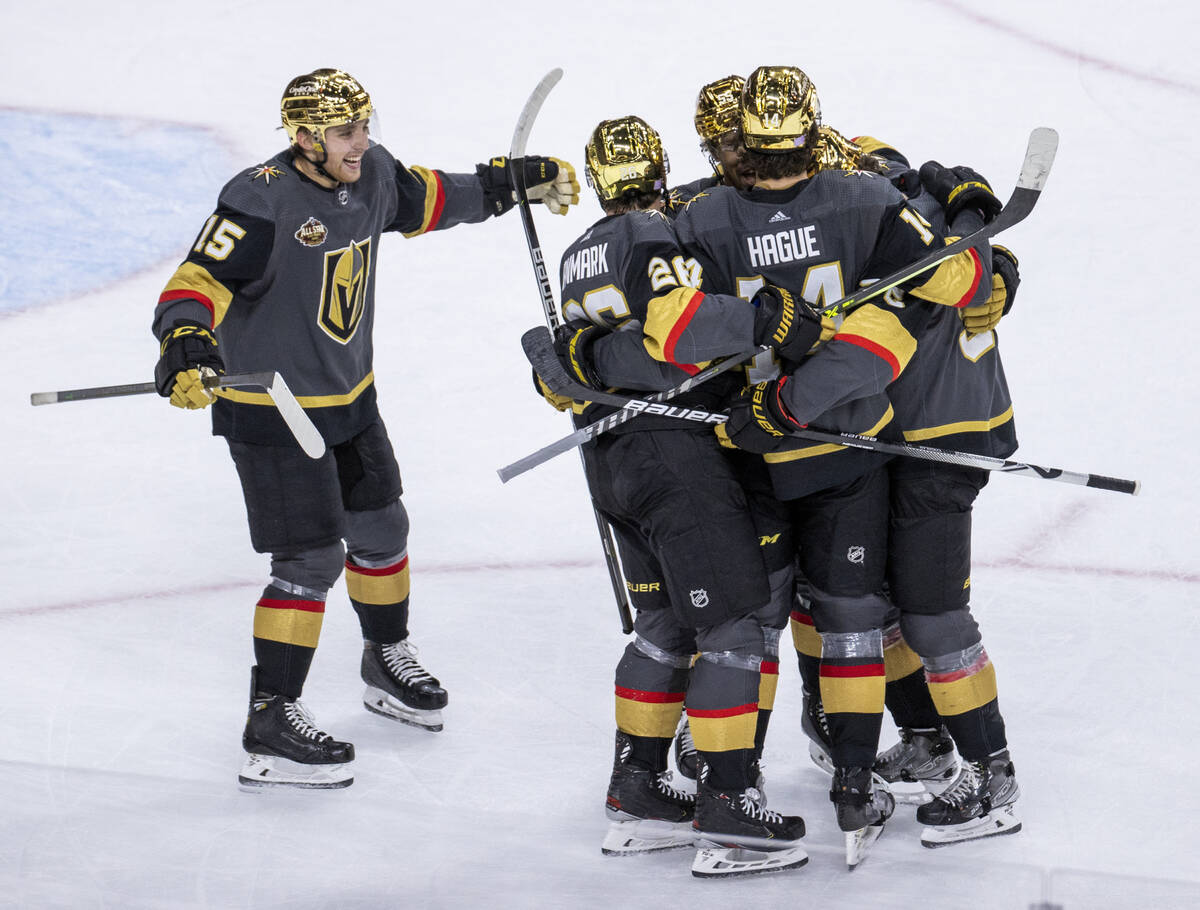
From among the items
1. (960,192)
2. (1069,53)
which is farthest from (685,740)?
(1069,53)

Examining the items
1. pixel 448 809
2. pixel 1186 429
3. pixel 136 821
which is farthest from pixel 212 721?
pixel 1186 429

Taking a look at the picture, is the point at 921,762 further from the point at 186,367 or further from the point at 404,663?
the point at 186,367

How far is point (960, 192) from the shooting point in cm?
261

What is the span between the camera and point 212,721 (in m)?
3.29

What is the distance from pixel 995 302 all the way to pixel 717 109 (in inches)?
26.4

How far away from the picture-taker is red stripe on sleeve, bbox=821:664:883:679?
103 inches

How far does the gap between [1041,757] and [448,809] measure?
48.1 inches

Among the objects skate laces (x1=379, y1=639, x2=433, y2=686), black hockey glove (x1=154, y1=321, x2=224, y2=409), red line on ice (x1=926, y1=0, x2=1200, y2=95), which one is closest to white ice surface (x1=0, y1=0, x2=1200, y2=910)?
red line on ice (x1=926, y1=0, x2=1200, y2=95)

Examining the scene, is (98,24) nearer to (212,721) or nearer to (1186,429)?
(212,721)

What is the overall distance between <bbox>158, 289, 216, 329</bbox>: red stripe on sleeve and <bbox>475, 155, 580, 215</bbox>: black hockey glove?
793 millimetres

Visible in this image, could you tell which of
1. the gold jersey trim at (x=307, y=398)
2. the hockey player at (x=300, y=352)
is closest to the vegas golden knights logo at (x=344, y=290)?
the hockey player at (x=300, y=352)

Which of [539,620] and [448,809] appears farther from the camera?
[539,620]

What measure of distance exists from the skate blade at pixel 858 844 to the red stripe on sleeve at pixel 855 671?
0.90ft

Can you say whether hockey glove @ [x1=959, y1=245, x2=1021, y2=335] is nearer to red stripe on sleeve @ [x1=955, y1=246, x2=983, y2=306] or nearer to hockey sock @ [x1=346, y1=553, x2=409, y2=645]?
red stripe on sleeve @ [x1=955, y1=246, x2=983, y2=306]
